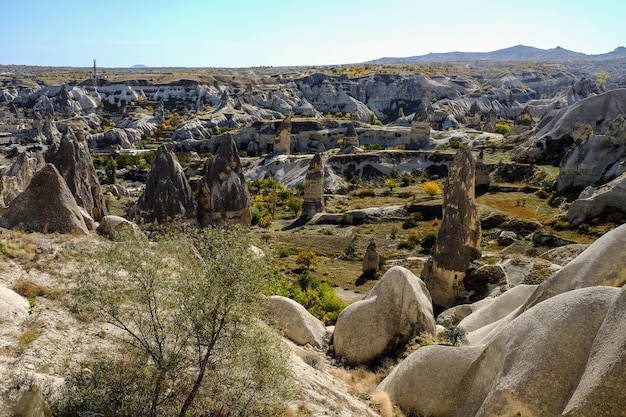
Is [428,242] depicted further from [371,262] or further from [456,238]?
[456,238]

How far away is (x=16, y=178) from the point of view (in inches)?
991

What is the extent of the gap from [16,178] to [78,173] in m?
4.25

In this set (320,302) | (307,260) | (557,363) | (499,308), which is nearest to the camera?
(557,363)

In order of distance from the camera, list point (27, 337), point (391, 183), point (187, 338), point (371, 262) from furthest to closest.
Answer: point (391, 183) → point (371, 262) → point (27, 337) → point (187, 338)

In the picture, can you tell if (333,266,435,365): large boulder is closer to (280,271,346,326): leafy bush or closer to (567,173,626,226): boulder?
(280,271,346,326): leafy bush

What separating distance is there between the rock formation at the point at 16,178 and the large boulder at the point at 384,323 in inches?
679

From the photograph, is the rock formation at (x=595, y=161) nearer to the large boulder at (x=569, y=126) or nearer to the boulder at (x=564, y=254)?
the large boulder at (x=569, y=126)

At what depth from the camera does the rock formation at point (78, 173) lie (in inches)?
1113

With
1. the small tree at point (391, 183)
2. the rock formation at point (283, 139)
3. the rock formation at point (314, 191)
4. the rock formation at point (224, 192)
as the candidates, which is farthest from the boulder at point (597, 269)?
the rock formation at point (283, 139)

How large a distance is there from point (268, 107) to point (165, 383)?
395 feet

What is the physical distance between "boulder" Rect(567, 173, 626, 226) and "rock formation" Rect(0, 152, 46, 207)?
3304 cm

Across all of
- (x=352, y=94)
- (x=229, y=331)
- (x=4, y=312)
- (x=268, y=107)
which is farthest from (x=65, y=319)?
(x=352, y=94)

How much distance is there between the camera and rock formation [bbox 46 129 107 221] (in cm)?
2826

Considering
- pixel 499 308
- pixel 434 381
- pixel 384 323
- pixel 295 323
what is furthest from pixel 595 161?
pixel 434 381
